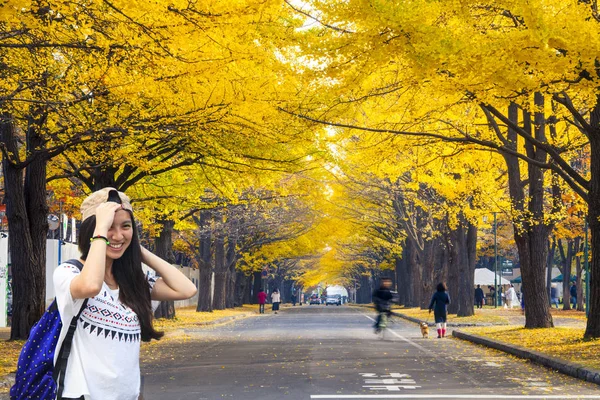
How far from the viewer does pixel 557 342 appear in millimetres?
20953

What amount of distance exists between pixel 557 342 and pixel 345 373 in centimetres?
660

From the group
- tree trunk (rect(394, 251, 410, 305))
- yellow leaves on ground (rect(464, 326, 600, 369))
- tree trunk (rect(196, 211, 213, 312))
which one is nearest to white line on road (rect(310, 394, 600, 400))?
yellow leaves on ground (rect(464, 326, 600, 369))

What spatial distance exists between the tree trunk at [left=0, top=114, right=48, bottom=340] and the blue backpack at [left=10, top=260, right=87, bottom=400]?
17924 mm

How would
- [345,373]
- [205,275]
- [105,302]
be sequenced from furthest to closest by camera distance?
1. [205,275]
2. [345,373]
3. [105,302]

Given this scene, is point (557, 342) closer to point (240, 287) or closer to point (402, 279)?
point (402, 279)

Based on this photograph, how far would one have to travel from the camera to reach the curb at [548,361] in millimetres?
14812

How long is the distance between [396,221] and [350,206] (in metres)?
3.49

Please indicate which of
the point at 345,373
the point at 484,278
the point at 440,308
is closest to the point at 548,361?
the point at 345,373

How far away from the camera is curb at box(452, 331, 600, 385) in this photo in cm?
1481

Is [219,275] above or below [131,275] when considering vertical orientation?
above

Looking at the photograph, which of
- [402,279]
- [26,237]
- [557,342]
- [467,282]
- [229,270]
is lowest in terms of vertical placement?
[557,342]

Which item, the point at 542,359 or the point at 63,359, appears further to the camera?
the point at 542,359

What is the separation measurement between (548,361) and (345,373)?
11.9 feet

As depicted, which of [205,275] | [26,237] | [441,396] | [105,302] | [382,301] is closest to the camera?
[105,302]
